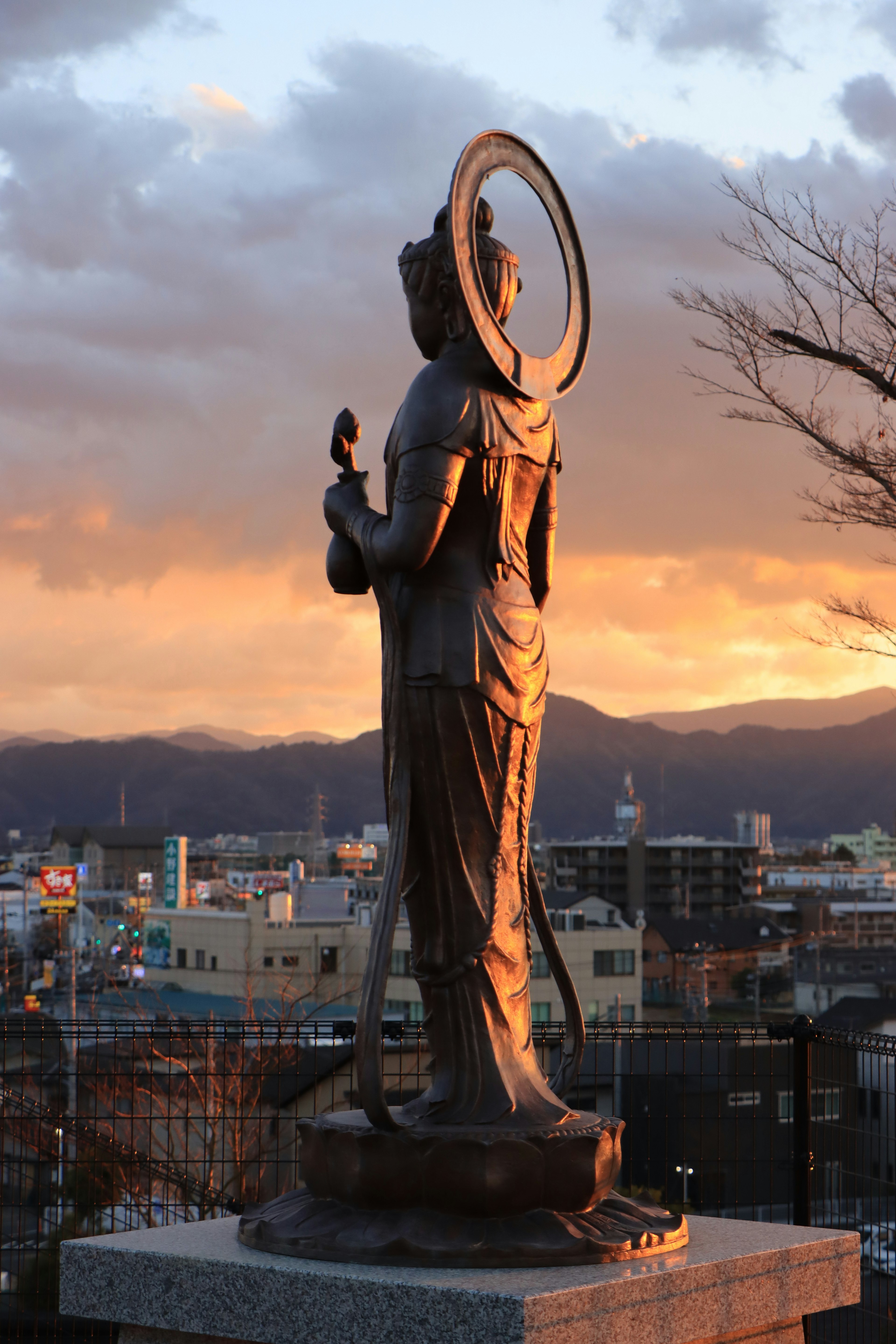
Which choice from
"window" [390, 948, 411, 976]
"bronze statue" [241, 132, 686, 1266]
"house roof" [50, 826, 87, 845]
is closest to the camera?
"bronze statue" [241, 132, 686, 1266]

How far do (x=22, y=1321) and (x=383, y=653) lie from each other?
7.69 m

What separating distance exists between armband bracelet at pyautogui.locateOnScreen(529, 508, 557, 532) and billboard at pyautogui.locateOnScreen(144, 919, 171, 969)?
61839mm

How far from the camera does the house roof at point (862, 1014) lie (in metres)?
38.5

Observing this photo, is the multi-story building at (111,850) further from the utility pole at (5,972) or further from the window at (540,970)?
the window at (540,970)

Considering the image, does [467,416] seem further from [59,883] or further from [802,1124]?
[59,883]

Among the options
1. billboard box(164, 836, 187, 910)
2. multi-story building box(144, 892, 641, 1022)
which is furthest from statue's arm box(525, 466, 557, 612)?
billboard box(164, 836, 187, 910)

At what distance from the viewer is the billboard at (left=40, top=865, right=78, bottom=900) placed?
70.2m

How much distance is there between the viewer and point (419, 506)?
221 inches

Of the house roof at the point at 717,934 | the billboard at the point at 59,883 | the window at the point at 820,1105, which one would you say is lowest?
the house roof at the point at 717,934

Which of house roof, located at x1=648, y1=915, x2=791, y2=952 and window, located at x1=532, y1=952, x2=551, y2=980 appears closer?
window, located at x1=532, y1=952, x2=551, y2=980

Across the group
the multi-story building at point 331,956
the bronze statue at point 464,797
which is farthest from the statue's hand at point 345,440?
the multi-story building at point 331,956

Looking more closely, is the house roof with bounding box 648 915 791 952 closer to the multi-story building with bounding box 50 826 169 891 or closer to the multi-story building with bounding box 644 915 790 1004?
the multi-story building with bounding box 644 915 790 1004

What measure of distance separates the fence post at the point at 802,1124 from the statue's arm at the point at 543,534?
3.62 m

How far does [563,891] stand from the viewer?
253ft
